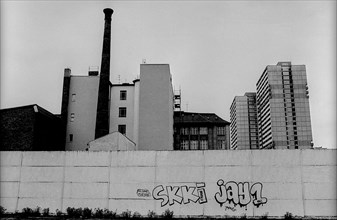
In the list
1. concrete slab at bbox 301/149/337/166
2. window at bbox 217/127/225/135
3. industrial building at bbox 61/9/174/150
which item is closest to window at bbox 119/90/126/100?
industrial building at bbox 61/9/174/150

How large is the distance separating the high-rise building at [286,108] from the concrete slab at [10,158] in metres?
156

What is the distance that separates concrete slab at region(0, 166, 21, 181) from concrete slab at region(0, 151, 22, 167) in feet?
0.79

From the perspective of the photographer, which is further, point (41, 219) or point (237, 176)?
point (237, 176)

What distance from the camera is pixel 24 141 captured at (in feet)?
123

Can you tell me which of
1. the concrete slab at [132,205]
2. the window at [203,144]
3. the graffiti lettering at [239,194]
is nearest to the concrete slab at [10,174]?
the concrete slab at [132,205]

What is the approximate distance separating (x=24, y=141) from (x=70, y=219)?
2256 cm

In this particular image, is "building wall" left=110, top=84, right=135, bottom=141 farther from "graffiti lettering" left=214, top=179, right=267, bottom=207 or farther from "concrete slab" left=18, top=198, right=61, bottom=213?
"graffiti lettering" left=214, top=179, right=267, bottom=207

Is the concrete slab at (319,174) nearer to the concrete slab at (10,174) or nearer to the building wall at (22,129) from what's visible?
the concrete slab at (10,174)

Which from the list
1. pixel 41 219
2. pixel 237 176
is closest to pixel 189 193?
pixel 237 176

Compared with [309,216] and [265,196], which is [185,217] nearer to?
[265,196]

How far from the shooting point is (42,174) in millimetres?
20531

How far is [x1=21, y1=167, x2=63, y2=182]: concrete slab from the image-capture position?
20406mm

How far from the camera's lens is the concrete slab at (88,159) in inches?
795

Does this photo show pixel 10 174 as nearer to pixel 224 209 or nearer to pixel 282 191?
pixel 224 209
